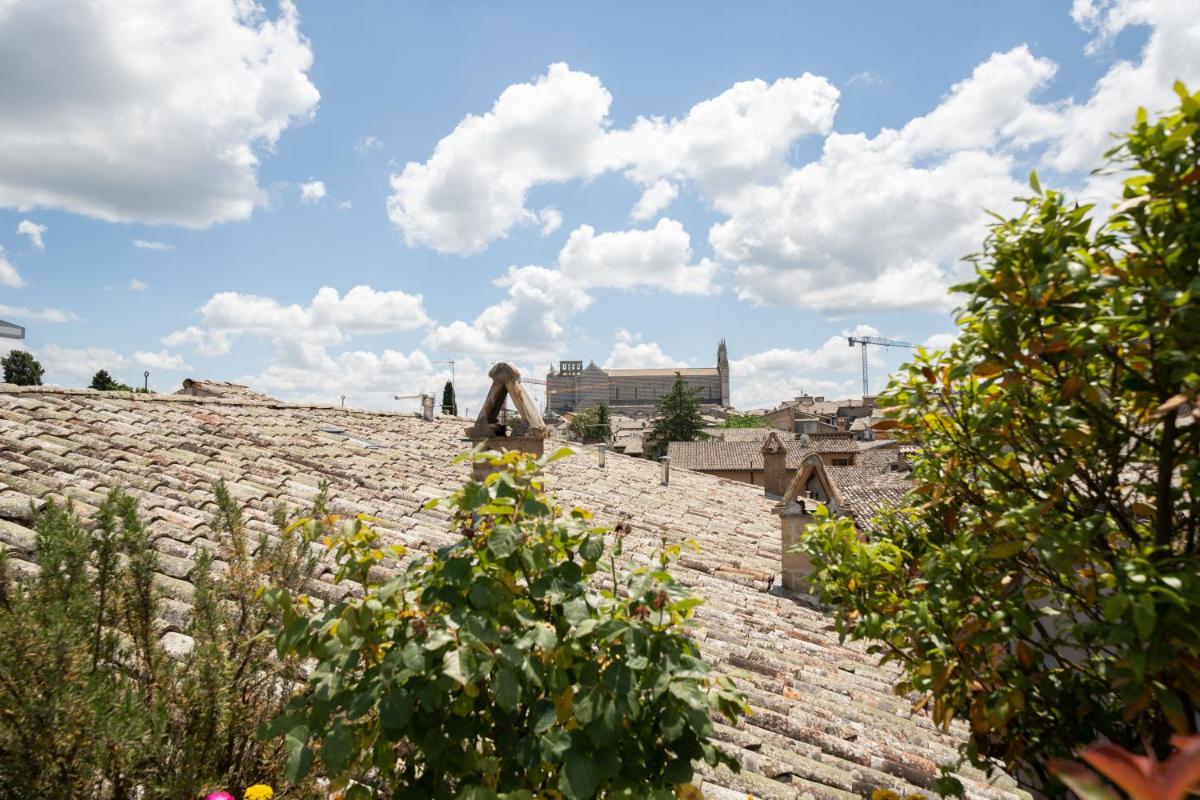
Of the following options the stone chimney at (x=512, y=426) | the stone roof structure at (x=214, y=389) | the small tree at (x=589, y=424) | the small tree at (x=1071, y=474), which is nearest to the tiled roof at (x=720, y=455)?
the small tree at (x=589, y=424)

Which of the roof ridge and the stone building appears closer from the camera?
the roof ridge

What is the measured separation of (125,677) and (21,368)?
6210 centimetres

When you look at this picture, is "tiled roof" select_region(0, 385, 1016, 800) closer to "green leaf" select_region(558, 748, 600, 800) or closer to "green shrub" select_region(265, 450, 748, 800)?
"green shrub" select_region(265, 450, 748, 800)

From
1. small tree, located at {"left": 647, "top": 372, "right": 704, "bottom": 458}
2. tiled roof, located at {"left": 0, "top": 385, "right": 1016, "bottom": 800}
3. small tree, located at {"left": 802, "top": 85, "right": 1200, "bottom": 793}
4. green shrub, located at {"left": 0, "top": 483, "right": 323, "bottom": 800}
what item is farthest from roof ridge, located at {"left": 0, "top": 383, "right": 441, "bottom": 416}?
small tree, located at {"left": 647, "top": 372, "right": 704, "bottom": 458}

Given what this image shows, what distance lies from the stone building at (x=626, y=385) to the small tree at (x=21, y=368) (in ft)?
324

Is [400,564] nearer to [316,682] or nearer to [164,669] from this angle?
[164,669]

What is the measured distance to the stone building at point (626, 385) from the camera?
478ft

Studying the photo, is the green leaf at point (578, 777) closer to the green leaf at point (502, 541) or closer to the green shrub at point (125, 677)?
the green leaf at point (502, 541)

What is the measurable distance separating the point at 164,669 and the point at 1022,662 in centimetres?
317

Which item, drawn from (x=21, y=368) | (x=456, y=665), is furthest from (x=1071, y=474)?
(x=21, y=368)

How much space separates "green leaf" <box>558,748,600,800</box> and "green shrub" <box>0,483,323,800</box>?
1.28m

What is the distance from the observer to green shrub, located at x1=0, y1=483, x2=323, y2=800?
1.91 metres

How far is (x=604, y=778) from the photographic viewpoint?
176 cm

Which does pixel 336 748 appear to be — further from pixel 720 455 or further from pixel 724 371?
pixel 724 371
